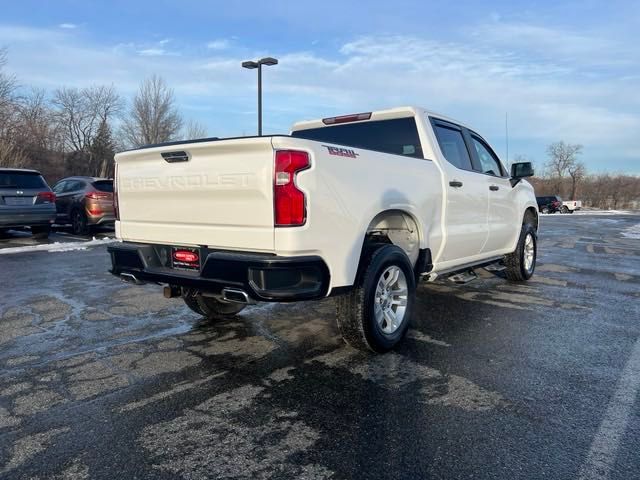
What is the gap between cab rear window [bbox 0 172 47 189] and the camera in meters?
11.3

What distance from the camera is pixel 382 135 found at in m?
5.22

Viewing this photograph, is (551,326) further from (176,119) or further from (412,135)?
(176,119)

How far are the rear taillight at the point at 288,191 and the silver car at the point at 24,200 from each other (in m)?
10.4

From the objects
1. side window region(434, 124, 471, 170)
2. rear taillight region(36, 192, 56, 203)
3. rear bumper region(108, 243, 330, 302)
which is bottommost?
rear bumper region(108, 243, 330, 302)

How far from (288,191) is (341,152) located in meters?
0.55

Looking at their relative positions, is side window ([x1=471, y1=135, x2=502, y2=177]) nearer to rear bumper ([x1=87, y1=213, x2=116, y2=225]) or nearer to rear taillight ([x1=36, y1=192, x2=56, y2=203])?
rear taillight ([x1=36, y1=192, x2=56, y2=203])

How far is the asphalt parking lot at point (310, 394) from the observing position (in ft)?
8.21

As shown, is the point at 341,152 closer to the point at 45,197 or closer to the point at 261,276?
the point at 261,276

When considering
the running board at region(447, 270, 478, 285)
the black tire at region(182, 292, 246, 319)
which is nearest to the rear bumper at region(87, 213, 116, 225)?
the black tire at region(182, 292, 246, 319)

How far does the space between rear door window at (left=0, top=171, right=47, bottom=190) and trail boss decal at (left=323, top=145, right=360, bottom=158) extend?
10523mm

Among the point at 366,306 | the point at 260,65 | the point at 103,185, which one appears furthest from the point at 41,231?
the point at 366,306

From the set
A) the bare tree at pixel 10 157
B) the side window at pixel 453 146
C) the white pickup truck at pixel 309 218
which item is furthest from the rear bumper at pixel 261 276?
the bare tree at pixel 10 157

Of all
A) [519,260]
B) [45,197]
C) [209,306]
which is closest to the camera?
[209,306]

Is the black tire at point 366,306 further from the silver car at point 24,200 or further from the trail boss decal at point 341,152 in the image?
the silver car at point 24,200
